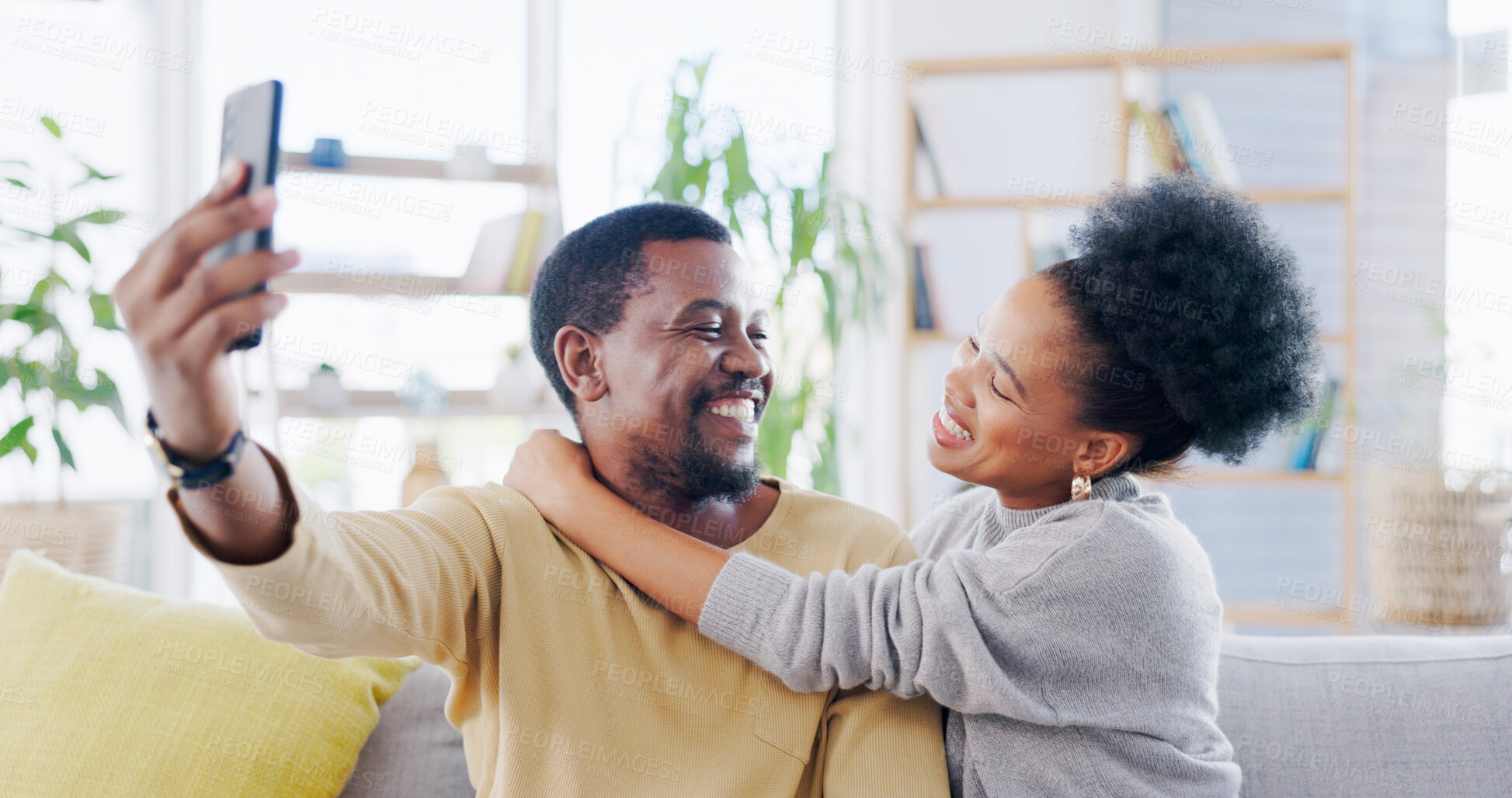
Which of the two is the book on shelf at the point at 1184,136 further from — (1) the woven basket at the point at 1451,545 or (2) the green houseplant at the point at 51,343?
(2) the green houseplant at the point at 51,343

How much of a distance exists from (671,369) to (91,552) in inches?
78.7

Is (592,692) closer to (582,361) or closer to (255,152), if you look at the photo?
(582,361)

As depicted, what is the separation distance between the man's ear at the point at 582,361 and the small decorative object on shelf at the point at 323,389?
1.84m

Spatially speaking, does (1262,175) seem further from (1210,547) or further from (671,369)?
(671,369)

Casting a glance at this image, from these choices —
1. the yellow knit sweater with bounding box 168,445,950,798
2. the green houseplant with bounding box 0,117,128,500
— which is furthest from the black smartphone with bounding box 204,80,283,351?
the green houseplant with bounding box 0,117,128,500

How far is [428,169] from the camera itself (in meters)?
3.11

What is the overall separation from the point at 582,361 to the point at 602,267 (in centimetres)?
12

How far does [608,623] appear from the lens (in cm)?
122

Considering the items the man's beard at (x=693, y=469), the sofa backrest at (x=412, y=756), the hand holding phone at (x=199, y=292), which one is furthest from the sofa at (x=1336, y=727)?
the hand holding phone at (x=199, y=292)

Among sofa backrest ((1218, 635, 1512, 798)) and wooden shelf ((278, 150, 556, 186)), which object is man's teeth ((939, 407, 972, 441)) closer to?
sofa backrest ((1218, 635, 1512, 798))

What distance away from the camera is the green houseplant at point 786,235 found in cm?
292

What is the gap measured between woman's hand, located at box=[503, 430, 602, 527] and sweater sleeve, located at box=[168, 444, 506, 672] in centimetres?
7

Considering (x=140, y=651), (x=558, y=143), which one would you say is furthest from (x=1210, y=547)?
(x=140, y=651)

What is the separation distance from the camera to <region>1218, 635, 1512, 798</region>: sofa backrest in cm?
141
